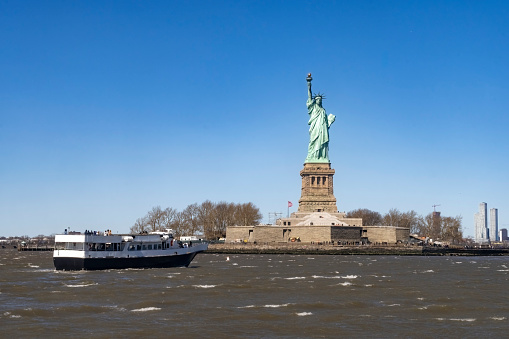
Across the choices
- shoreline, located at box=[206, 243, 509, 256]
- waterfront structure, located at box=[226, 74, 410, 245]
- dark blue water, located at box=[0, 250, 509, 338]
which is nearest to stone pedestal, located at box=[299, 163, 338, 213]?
waterfront structure, located at box=[226, 74, 410, 245]

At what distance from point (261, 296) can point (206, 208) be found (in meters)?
122

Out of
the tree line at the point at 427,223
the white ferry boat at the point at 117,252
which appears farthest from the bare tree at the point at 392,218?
the white ferry boat at the point at 117,252

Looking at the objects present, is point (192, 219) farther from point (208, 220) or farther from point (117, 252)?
point (117, 252)

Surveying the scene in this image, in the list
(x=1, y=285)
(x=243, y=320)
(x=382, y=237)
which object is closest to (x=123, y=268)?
(x=1, y=285)

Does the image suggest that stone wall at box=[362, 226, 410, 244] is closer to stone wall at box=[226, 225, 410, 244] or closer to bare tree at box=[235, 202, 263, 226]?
stone wall at box=[226, 225, 410, 244]

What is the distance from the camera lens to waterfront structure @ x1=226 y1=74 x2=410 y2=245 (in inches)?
5098

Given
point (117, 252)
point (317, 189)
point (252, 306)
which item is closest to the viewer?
point (252, 306)

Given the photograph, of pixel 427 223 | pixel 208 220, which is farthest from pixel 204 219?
pixel 427 223

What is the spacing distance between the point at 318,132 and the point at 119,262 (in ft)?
285

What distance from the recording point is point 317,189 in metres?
143

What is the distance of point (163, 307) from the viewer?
1505 inches

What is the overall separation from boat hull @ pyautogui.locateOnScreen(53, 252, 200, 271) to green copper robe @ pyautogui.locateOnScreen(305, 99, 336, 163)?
→ 7609 cm

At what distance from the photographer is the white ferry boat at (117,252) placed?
66.0m

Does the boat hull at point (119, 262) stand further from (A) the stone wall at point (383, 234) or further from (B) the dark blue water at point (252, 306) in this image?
(A) the stone wall at point (383, 234)
